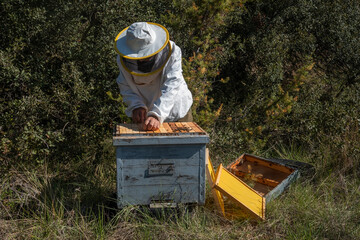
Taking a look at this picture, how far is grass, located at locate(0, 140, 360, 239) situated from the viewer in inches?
118

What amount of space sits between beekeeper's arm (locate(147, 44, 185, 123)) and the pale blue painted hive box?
0.18 m

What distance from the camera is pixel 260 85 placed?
238 inches

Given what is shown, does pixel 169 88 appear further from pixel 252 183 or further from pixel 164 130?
pixel 252 183

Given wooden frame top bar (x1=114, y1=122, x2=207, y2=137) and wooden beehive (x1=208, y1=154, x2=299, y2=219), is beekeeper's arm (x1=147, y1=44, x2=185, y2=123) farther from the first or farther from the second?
wooden beehive (x1=208, y1=154, x2=299, y2=219)

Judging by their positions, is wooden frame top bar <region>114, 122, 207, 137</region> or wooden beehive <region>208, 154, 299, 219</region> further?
wooden beehive <region>208, 154, 299, 219</region>

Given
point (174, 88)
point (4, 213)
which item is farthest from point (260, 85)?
point (4, 213)

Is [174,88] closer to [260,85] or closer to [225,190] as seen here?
[225,190]

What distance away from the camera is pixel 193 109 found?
15.4 ft

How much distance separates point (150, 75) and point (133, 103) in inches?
11.8

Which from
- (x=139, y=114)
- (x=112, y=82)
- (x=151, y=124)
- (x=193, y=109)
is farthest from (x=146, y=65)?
(x=112, y=82)

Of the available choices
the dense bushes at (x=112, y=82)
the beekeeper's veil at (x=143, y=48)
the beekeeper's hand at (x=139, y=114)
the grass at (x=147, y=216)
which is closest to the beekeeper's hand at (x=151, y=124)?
the beekeeper's hand at (x=139, y=114)

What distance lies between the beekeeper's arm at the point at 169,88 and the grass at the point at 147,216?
2.59 ft

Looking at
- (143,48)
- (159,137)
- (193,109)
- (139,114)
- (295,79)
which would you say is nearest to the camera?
(159,137)

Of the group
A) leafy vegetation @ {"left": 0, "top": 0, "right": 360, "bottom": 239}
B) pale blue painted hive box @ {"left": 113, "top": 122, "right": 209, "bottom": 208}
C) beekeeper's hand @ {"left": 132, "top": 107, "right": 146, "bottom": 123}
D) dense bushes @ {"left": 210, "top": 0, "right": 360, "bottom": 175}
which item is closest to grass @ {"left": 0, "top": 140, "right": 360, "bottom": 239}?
leafy vegetation @ {"left": 0, "top": 0, "right": 360, "bottom": 239}
